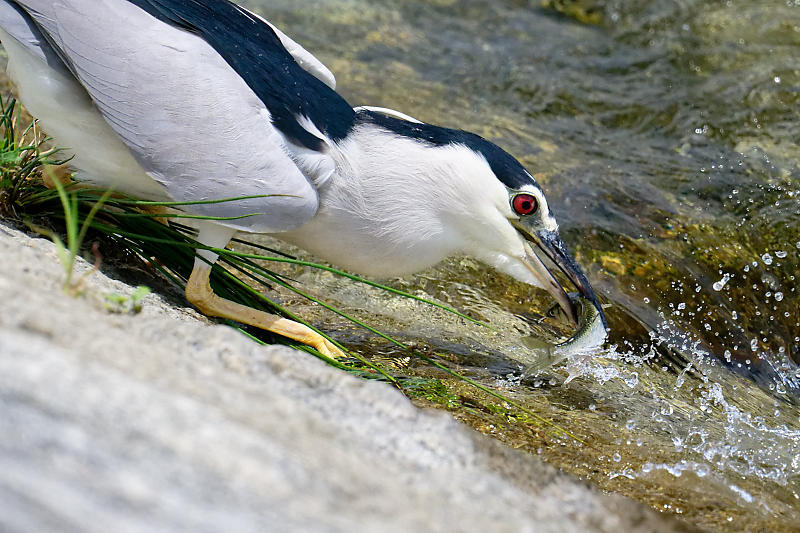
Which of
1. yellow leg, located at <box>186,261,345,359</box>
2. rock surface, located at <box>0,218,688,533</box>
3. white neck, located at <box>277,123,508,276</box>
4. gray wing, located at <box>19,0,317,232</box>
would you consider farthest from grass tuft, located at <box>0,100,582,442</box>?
rock surface, located at <box>0,218,688,533</box>

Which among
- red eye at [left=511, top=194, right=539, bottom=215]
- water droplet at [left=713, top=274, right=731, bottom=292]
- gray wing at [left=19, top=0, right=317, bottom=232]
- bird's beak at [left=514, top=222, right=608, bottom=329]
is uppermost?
gray wing at [left=19, top=0, right=317, bottom=232]

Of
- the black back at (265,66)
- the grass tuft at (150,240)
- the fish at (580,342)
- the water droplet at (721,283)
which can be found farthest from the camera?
Answer: the water droplet at (721,283)

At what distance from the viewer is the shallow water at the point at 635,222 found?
9.94 feet

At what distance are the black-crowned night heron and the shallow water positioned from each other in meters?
0.49

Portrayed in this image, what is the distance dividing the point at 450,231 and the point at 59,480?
2321 millimetres

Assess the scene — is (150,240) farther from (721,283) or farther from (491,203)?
(721,283)

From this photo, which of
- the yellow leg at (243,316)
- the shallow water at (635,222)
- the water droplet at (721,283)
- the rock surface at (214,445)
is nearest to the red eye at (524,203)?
the shallow water at (635,222)

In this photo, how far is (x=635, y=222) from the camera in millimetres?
4996

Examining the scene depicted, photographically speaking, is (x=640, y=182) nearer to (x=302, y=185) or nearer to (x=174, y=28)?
(x=302, y=185)

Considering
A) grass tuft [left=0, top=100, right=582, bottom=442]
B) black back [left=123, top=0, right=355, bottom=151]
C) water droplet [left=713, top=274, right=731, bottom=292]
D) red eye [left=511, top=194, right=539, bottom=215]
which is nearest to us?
grass tuft [left=0, top=100, right=582, bottom=442]

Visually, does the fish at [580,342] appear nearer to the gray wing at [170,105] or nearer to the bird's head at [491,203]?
the bird's head at [491,203]

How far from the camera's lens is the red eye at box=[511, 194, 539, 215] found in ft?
11.1

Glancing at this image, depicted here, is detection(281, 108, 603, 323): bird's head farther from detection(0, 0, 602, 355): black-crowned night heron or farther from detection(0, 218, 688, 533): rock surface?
detection(0, 218, 688, 533): rock surface

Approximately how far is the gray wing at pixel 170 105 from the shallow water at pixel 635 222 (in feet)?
2.98
